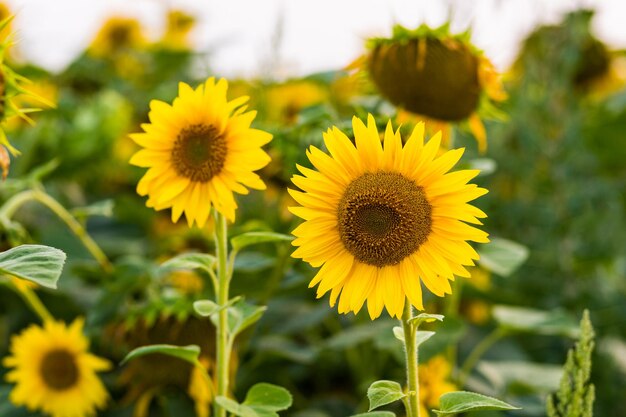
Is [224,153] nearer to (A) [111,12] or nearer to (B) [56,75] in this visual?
(B) [56,75]

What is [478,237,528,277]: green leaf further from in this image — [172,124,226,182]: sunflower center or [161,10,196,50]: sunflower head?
[161,10,196,50]: sunflower head

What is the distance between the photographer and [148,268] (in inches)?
42.5

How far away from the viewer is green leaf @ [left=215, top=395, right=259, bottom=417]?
0.74 metres

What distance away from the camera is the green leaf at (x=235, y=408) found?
744 millimetres

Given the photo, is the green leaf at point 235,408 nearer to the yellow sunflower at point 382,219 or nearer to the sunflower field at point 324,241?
the sunflower field at point 324,241

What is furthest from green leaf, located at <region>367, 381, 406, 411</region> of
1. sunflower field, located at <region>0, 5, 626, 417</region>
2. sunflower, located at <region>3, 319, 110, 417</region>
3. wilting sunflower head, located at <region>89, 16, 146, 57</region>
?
wilting sunflower head, located at <region>89, 16, 146, 57</region>

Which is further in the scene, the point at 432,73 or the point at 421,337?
the point at 432,73

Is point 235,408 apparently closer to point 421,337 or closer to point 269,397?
point 269,397

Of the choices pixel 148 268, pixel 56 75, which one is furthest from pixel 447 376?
pixel 56 75

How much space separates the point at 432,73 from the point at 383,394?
508 millimetres

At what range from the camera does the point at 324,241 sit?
69 centimetres

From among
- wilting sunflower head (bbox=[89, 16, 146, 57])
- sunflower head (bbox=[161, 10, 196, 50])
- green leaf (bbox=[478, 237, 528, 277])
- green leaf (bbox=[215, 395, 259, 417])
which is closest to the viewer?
green leaf (bbox=[215, 395, 259, 417])

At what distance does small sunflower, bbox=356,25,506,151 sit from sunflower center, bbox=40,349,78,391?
55cm

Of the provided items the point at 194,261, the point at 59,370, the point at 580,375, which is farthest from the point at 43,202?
the point at 580,375
